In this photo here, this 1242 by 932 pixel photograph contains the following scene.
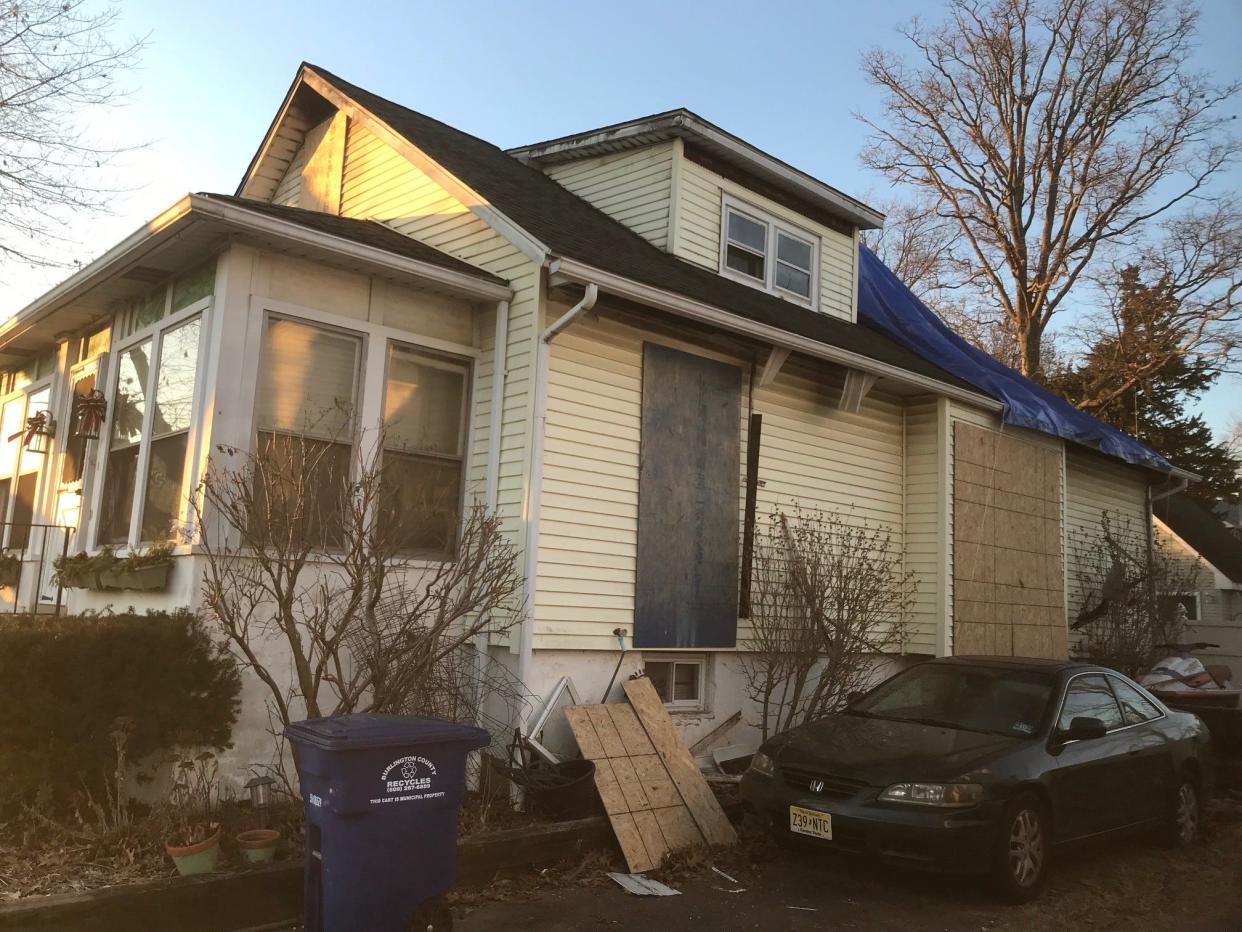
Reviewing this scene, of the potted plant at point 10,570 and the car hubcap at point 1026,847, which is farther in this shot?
the potted plant at point 10,570

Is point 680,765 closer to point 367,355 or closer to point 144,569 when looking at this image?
point 367,355

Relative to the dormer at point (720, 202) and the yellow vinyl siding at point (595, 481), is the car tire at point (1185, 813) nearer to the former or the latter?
the yellow vinyl siding at point (595, 481)

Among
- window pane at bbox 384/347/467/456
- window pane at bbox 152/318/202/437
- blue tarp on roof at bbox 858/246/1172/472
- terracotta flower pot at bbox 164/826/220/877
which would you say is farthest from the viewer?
blue tarp on roof at bbox 858/246/1172/472

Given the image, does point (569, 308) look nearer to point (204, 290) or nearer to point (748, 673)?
point (204, 290)

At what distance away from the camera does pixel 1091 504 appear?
16.0 metres

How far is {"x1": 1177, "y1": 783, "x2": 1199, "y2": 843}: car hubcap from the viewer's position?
26.0 feet

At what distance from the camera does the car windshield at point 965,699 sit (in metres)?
7.09

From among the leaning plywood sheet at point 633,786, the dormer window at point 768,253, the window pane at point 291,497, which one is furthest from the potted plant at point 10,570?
the dormer window at point 768,253

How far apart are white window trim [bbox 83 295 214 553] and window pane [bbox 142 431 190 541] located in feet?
0.20

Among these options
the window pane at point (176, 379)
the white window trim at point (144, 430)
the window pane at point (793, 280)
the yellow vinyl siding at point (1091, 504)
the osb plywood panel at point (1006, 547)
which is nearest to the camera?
the white window trim at point (144, 430)

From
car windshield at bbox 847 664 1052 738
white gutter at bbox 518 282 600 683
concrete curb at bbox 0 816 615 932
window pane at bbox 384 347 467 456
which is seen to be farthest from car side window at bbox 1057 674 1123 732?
window pane at bbox 384 347 467 456

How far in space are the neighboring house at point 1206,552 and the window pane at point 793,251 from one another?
593 inches

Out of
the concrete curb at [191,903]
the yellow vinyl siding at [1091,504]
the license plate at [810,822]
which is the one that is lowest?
the concrete curb at [191,903]

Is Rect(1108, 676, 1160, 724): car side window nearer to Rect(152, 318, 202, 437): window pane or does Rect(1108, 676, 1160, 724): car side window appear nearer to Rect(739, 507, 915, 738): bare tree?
Rect(739, 507, 915, 738): bare tree
